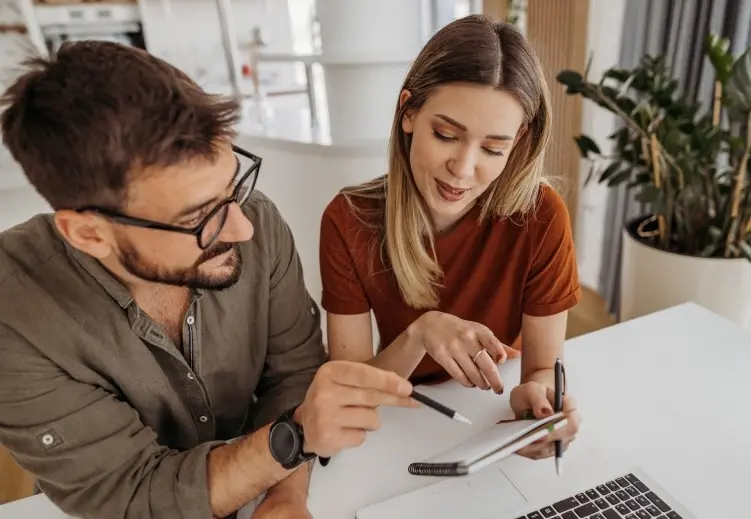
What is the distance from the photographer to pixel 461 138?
946 millimetres

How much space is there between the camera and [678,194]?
1.56 m

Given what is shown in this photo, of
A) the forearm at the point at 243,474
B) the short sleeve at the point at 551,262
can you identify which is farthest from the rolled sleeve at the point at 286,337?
the short sleeve at the point at 551,262

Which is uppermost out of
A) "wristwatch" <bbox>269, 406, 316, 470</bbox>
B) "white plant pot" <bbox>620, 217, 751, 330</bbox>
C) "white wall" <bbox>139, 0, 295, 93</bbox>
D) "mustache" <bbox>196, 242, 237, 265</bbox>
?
"white wall" <bbox>139, 0, 295, 93</bbox>

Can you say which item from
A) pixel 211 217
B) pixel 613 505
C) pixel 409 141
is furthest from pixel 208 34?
pixel 613 505

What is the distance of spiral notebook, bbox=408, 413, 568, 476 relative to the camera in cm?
65

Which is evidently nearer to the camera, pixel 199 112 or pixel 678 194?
pixel 199 112

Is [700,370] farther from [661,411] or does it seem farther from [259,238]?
[259,238]

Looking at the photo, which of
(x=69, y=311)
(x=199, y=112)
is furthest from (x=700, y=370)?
(x=69, y=311)

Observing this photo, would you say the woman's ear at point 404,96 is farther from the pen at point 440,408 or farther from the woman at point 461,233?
the pen at point 440,408

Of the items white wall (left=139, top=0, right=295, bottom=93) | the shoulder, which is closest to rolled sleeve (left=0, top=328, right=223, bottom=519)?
the shoulder

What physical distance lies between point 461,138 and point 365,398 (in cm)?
48

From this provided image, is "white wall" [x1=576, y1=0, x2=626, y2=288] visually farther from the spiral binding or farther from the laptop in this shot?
the spiral binding

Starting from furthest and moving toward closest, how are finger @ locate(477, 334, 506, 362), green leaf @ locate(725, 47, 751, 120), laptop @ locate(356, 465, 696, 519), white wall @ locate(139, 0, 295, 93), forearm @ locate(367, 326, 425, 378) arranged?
white wall @ locate(139, 0, 295, 93) → green leaf @ locate(725, 47, 751, 120) → forearm @ locate(367, 326, 425, 378) → finger @ locate(477, 334, 506, 362) → laptop @ locate(356, 465, 696, 519)

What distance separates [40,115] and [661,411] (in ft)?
3.38
